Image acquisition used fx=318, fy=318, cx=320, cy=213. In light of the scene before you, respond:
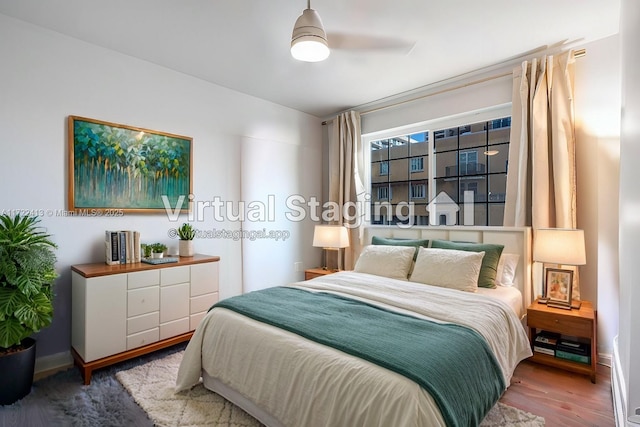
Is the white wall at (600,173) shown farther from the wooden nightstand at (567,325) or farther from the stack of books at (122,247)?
the stack of books at (122,247)

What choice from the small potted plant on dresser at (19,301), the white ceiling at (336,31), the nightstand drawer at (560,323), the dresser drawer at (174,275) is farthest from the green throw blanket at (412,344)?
the white ceiling at (336,31)

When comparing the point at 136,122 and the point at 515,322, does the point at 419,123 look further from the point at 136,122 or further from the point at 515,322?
the point at 136,122

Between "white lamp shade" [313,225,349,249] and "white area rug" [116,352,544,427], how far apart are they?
2.04 m

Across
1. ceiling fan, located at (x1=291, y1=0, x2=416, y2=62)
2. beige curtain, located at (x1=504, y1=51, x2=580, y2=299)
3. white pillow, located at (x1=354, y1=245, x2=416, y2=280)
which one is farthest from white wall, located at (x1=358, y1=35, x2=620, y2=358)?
ceiling fan, located at (x1=291, y1=0, x2=416, y2=62)

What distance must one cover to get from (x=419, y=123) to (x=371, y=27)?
5.09ft

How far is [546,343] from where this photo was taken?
2490 mm

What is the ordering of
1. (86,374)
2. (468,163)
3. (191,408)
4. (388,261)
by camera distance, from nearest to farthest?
(191,408), (86,374), (388,261), (468,163)

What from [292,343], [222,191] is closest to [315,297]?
[292,343]

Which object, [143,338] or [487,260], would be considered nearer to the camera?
[143,338]

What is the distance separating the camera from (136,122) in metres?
2.92

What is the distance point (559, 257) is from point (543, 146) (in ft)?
3.09

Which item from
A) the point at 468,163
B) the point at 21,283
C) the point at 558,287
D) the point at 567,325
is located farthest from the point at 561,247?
the point at 21,283

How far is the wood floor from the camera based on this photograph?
6.15 ft

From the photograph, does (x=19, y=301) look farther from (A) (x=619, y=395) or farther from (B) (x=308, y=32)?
(A) (x=619, y=395)
